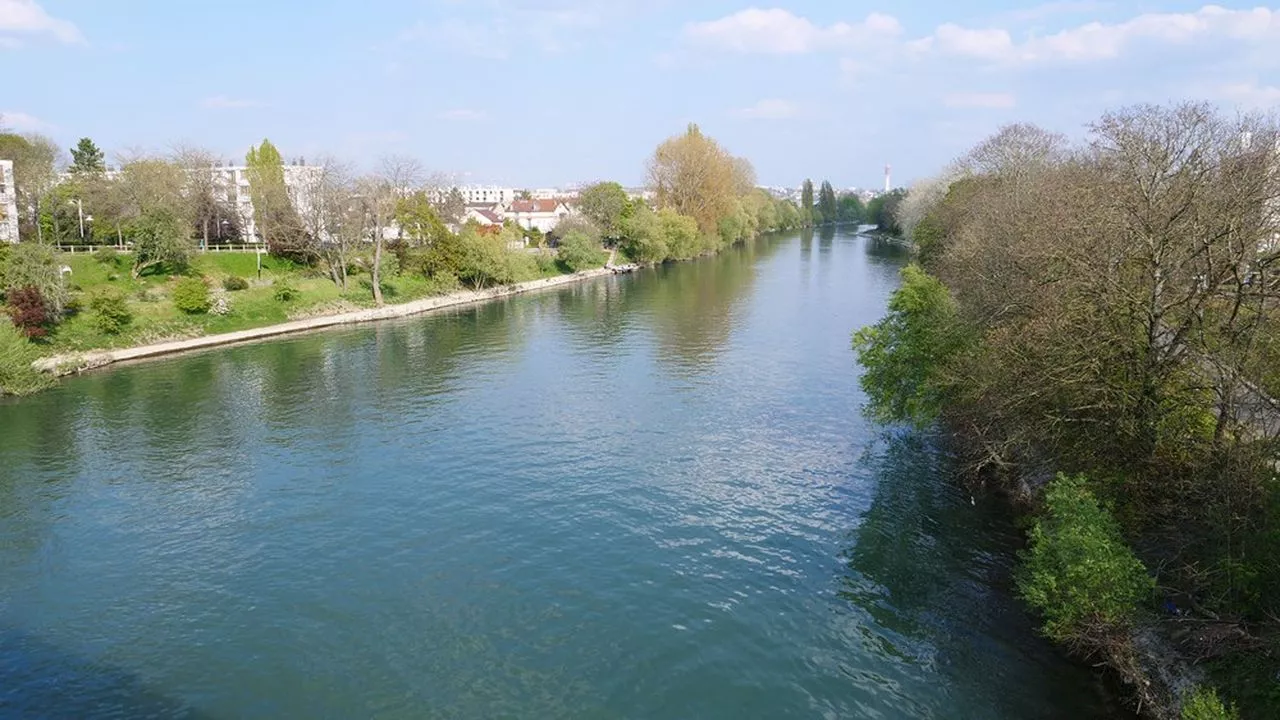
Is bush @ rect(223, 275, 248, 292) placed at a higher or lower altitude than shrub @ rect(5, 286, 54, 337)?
higher

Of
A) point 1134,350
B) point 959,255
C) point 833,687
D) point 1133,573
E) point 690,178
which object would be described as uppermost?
point 690,178

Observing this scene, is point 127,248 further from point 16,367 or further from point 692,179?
point 692,179

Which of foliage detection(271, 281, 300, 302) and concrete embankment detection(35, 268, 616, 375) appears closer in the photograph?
concrete embankment detection(35, 268, 616, 375)

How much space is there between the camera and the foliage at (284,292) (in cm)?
5709

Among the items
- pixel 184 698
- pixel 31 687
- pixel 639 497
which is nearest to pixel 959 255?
pixel 639 497

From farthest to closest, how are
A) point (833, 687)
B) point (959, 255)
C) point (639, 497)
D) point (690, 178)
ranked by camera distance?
point (690, 178) → point (959, 255) → point (639, 497) → point (833, 687)

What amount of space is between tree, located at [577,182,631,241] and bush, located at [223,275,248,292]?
169 ft

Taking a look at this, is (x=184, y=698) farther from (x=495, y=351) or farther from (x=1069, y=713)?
(x=495, y=351)

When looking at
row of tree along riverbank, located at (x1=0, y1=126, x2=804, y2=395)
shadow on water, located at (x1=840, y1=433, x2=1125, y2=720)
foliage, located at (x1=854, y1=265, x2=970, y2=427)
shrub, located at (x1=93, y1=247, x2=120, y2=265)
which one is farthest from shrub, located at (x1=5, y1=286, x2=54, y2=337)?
shadow on water, located at (x1=840, y1=433, x2=1125, y2=720)

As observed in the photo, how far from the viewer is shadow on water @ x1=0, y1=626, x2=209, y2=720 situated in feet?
48.1

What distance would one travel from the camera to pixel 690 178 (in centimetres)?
10919

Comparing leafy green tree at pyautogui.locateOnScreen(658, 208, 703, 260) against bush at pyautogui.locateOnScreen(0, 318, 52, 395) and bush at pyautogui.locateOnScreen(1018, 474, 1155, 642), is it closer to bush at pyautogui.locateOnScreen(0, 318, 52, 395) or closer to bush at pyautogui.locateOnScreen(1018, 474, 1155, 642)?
bush at pyautogui.locateOnScreen(0, 318, 52, 395)

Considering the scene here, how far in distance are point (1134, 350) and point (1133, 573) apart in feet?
19.2

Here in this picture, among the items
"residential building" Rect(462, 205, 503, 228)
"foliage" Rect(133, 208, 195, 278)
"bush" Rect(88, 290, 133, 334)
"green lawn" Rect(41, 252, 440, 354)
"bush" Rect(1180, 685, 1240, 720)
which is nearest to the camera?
"bush" Rect(1180, 685, 1240, 720)
